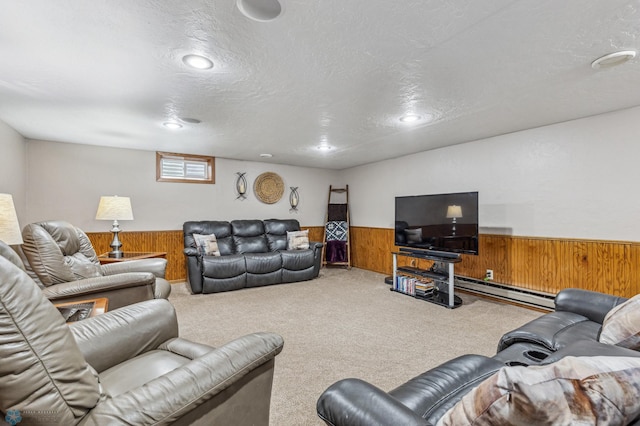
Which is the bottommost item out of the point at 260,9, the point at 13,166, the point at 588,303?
the point at 588,303

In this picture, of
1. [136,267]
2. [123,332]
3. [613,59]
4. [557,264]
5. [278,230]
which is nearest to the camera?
[123,332]

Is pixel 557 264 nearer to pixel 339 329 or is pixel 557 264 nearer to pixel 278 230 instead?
pixel 339 329

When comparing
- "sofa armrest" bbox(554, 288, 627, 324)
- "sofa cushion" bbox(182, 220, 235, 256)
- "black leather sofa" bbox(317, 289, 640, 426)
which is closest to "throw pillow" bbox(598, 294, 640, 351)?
"black leather sofa" bbox(317, 289, 640, 426)

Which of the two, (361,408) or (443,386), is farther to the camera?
(443,386)

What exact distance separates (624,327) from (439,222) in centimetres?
288

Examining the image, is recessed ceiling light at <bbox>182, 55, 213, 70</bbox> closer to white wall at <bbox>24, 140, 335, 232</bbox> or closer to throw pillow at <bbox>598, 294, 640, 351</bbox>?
throw pillow at <bbox>598, 294, 640, 351</bbox>

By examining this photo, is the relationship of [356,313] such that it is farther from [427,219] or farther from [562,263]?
[562,263]

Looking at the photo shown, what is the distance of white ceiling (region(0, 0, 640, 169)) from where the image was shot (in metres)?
1.56

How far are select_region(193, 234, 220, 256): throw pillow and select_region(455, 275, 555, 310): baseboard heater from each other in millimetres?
3685

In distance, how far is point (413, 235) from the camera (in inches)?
179

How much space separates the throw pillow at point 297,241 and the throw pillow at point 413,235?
1.77m

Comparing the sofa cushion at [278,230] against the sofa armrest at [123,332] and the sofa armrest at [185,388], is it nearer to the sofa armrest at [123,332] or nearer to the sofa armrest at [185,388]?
the sofa armrest at [123,332]

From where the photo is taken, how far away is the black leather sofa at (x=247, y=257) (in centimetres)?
439

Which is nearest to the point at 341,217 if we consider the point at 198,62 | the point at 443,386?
the point at 198,62
